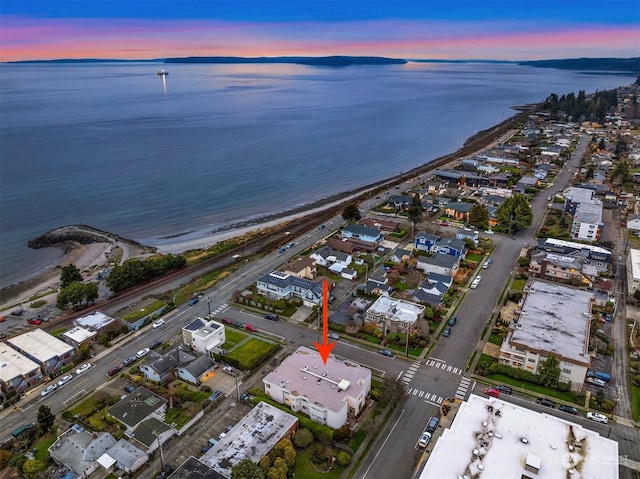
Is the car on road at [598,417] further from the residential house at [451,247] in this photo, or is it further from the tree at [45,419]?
the tree at [45,419]

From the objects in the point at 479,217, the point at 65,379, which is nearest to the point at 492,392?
the point at 65,379

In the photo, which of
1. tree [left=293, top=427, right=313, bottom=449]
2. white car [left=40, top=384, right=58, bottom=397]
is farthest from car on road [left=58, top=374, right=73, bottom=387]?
tree [left=293, top=427, right=313, bottom=449]

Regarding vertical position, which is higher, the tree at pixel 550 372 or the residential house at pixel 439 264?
the residential house at pixel 439 264

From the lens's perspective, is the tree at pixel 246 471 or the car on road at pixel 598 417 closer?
the tree at pixel 246 471

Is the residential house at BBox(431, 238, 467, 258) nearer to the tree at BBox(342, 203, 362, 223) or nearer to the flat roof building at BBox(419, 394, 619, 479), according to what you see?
the tree at BBox(342, 203, 362, 223)

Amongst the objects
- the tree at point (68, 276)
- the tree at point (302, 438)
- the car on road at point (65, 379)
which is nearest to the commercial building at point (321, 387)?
the tree at point (302, 438)

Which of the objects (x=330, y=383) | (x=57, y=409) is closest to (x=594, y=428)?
(x=330, y=383)
